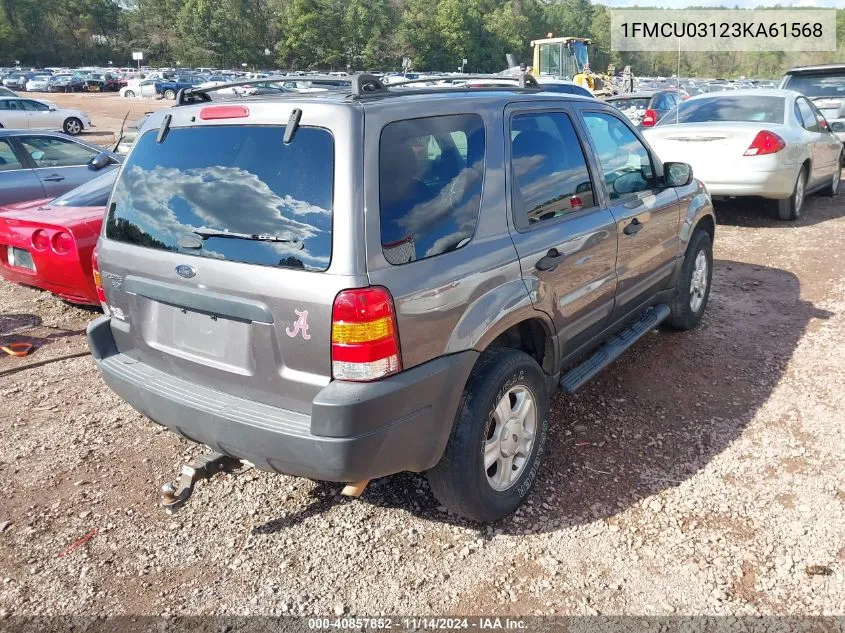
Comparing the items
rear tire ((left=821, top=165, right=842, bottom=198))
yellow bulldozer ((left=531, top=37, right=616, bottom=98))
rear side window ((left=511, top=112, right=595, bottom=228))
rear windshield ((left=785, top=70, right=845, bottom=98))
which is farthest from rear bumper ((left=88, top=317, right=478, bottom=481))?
yellow bulldozer ((left=531, top=37, right=616, bottom=98))

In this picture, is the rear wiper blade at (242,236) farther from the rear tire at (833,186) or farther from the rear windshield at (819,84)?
the rear windshield at (819,84)

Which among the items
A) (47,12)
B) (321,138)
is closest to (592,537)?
(321,138)

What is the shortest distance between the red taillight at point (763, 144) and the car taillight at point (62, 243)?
7.37 m

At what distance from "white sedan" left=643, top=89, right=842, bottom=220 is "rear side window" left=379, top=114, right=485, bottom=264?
6428 millimetres

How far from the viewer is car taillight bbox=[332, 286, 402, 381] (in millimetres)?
2391

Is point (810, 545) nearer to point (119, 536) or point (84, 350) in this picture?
point (119, 536)

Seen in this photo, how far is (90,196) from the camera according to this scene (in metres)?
5.91

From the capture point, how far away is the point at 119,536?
3070mm

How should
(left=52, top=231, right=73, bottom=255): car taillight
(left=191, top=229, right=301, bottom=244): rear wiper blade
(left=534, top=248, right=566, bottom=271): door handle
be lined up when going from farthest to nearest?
(left=52, top=231, right=73, bottom=255): car taillight < (left=534, top=248, right=566, bottom=271): door handle < (left=191, top=229, right=301, bottom=244): rear wiper blade

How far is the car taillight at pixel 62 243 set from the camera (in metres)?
5.18

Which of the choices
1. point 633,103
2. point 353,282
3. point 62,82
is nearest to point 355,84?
point 353,282

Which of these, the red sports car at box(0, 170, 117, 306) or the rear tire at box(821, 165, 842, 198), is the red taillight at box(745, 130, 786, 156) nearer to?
the rear tire at box(821, 165, 842, 198)

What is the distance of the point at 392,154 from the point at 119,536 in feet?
6.83

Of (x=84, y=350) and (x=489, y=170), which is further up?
(x=489, y=170)
